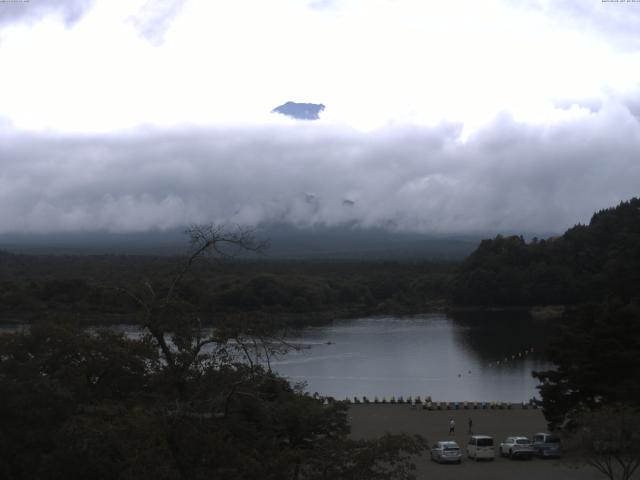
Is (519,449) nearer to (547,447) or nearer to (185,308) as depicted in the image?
(547,447)

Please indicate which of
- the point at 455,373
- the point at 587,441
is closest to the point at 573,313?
the point at 587,441

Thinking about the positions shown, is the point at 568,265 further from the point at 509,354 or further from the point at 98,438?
the point at 98,438

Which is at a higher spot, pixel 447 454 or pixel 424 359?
pixel 447 454

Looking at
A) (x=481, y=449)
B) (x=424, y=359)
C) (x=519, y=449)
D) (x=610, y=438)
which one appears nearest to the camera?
(x=610, y=438)

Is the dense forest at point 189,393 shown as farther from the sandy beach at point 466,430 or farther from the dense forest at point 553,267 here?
the dense forest at point 553,267

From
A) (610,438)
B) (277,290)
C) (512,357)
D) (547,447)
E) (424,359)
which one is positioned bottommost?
(424,359)

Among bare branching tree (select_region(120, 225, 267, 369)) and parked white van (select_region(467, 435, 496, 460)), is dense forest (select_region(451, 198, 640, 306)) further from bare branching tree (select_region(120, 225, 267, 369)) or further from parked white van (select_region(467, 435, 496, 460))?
bare branching tree (select_region(120, 225, 267, 369))

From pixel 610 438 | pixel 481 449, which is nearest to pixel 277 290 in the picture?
pixel 481 449
